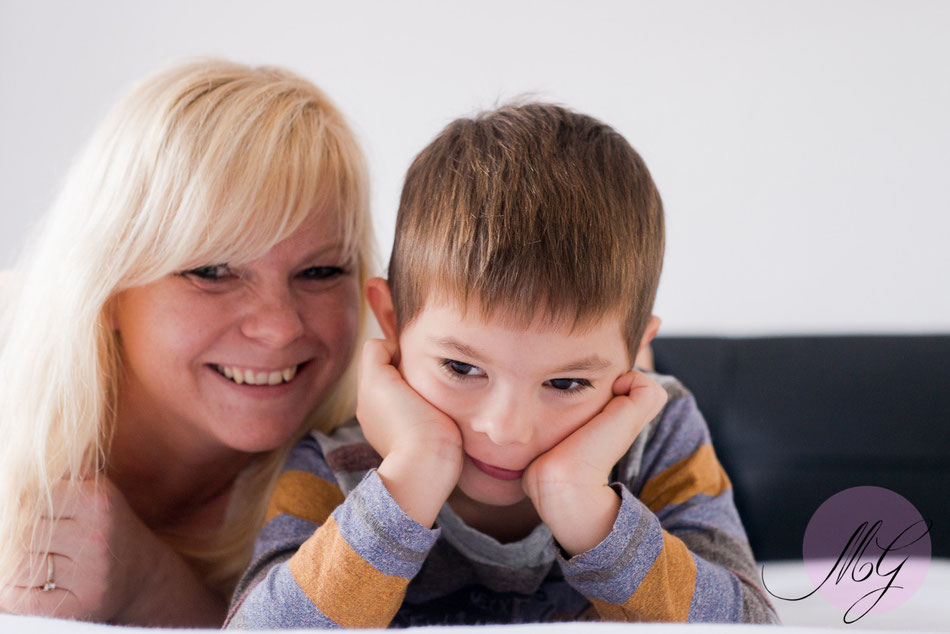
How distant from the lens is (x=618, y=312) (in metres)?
0.90

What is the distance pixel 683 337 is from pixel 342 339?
0.96m

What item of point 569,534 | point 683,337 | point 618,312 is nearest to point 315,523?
point 569,534

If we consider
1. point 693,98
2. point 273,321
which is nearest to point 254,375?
point 273,321

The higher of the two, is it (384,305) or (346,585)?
(384,305)

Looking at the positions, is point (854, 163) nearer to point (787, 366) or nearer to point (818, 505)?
point (787, 366)

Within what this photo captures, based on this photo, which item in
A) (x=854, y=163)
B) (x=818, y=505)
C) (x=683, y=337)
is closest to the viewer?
(x=818, y=505)

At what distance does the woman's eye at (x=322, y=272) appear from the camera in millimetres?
1183

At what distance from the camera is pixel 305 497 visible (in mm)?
1033

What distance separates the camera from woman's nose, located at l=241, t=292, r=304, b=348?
1.10 metres

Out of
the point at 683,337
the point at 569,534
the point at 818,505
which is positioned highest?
the point at 569,534

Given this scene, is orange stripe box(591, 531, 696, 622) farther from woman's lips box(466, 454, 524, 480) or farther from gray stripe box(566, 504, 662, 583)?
woman's lips box(466, 454, 524, 480)

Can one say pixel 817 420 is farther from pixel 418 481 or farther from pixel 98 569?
pixel 98 569

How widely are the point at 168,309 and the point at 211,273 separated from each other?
0.24 ft

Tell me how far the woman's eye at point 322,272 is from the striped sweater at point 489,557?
0.74 feet
